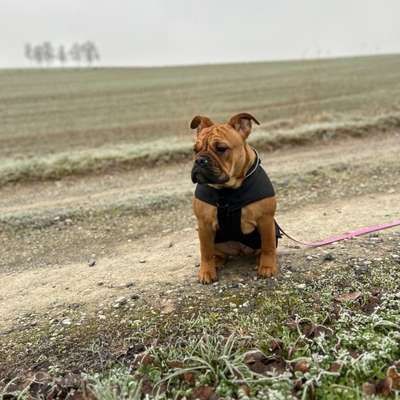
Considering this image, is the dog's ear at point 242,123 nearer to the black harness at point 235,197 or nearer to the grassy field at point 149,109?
the black harness at point 235,197

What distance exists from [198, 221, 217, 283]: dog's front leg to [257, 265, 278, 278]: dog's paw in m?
0.50

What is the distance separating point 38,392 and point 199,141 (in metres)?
2.52

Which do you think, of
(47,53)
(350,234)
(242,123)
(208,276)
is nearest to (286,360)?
(208,276)

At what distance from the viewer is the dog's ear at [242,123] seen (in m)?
4.41

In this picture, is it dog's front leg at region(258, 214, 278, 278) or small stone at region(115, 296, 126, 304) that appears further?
small stone at region(115, 296, 126, 304)

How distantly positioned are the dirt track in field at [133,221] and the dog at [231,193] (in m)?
0.55

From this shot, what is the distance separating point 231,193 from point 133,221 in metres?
3.74

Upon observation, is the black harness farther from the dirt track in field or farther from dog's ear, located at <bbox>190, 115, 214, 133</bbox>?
the dirt track in field

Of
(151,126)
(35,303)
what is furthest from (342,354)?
(151,126)

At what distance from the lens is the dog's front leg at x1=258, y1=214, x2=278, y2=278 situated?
176 inches

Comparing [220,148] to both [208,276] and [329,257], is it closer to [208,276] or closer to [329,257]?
[208,276]

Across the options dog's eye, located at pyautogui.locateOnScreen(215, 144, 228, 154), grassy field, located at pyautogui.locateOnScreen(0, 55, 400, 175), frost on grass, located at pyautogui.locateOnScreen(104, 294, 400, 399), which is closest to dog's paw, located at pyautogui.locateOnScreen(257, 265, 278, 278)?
frost on grass, located at pyautogui.locateOnScreen(104, 294, 400, 399)

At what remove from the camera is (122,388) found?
10.2 ft

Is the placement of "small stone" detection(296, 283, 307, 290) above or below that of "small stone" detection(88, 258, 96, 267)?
above
